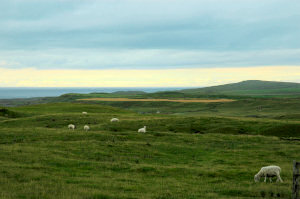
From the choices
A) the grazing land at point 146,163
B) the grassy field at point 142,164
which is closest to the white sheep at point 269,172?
the grassy field at point 142,164

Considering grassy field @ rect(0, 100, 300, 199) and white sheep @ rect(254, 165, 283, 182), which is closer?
grassy field @ rect(0, 100, 300, 199)

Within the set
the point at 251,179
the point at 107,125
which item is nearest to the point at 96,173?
the point at 251,179

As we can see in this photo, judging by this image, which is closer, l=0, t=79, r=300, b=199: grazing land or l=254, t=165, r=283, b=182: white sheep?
l=0, t=79, r=300, b=199: grazing land

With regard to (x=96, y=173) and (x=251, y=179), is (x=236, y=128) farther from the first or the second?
A: (x=96, y=173)

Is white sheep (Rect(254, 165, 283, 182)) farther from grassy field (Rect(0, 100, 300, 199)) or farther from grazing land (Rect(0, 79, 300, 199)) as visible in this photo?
grazing land (Rect(0, 79, 300, 199))

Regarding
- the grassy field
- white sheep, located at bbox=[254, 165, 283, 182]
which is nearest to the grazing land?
the grassy field

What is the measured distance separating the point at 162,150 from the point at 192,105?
411 feet

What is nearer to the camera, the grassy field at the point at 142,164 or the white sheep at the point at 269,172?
the grassy field at the point at 142,164

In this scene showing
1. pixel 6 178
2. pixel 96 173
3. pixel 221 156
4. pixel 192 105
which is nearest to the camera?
pixel 6 178

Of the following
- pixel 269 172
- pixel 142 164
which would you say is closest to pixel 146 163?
pixel 142 164

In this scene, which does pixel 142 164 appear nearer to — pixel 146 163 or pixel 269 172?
pixel 146 163

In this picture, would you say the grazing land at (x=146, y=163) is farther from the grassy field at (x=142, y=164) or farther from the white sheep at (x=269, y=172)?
the white sheep at (x=269, y=172)

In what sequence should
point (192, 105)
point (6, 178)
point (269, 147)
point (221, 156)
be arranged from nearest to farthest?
point (6, 178), point (221, 156), point (269, 147), point (192, 105)

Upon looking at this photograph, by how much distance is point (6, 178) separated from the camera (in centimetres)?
1858
